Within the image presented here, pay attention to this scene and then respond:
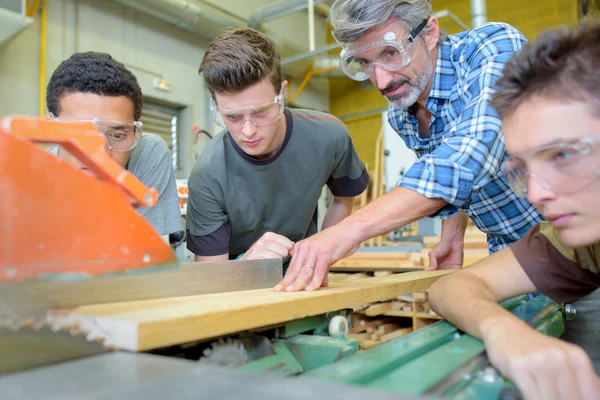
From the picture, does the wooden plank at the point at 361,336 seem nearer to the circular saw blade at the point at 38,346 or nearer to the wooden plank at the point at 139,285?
the wooden plank at the point at 139,285

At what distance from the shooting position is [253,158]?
7.45 feet

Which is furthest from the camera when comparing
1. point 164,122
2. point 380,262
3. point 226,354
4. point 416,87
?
point 164,122

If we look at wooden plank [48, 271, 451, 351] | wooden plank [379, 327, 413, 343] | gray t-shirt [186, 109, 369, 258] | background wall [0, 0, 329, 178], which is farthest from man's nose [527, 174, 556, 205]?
background wall [0, 0, 329, 178]

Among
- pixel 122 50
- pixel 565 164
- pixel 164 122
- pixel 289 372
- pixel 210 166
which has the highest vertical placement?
pixel 122 50

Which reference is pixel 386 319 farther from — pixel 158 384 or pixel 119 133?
pixel 158 384

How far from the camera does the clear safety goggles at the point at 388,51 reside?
1921mm

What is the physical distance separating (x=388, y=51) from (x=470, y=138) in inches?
25.9

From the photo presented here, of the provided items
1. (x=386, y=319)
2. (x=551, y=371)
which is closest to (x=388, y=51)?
(x=551, y=371)

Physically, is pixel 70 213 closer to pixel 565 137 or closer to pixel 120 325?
pixel 120 325

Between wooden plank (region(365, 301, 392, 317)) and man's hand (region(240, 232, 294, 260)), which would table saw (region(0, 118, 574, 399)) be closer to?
man's hand (region(240, 232, 294, 260))

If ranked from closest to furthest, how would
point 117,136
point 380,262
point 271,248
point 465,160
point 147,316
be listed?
1. point 147,316
2. point 465,160
3. point 271,248
4. point 117,136
5. point 380,262

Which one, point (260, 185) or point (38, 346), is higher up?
point (260, 185)

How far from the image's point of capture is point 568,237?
42.8 inches

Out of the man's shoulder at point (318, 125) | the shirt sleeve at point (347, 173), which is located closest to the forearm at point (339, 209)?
the shirt sleeve at point (347, 173)
